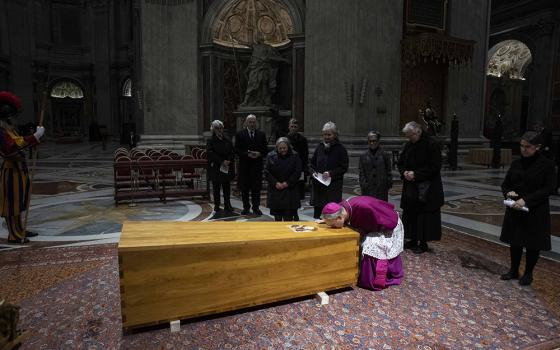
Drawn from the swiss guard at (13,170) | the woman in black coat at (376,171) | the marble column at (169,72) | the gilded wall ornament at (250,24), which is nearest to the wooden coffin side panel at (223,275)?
the woman in black coat at (376,171)

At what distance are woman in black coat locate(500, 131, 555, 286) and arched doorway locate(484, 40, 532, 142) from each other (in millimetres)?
25483

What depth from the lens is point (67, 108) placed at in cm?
2806

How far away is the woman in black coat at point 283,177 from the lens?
4.98 m

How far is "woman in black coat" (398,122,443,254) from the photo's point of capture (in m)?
4.55

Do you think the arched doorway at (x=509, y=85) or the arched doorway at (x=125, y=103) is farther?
the arched doorway at (x=125, y=103)

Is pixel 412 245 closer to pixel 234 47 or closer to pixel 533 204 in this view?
pixel 533 204

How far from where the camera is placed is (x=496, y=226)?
19.3 ft

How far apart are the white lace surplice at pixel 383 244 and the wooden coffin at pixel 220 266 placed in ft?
0.59

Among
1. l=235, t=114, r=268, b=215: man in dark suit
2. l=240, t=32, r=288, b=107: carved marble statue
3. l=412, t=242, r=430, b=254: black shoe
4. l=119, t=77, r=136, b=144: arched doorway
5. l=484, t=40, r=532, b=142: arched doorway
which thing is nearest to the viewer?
l=412, t=242, r=430, b=254: black shoe

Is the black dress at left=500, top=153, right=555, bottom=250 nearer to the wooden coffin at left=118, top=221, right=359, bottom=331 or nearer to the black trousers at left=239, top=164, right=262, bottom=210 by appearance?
the wooden coffin at left=118, top=221, right=359, bottom=331

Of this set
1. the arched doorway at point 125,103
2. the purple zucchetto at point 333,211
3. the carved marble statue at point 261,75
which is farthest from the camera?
the arched doorway at point 125,103

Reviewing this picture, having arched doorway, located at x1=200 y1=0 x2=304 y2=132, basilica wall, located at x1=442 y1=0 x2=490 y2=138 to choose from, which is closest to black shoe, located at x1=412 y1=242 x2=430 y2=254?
arched doorway, located at x1=200 y1=0 x2=304 y2=132

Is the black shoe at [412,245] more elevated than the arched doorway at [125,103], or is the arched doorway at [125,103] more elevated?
the arched doorway at [125,103]

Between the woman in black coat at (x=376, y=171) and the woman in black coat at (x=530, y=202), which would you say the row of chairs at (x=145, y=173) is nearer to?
the woman in black coat at (x=376, y=171)
